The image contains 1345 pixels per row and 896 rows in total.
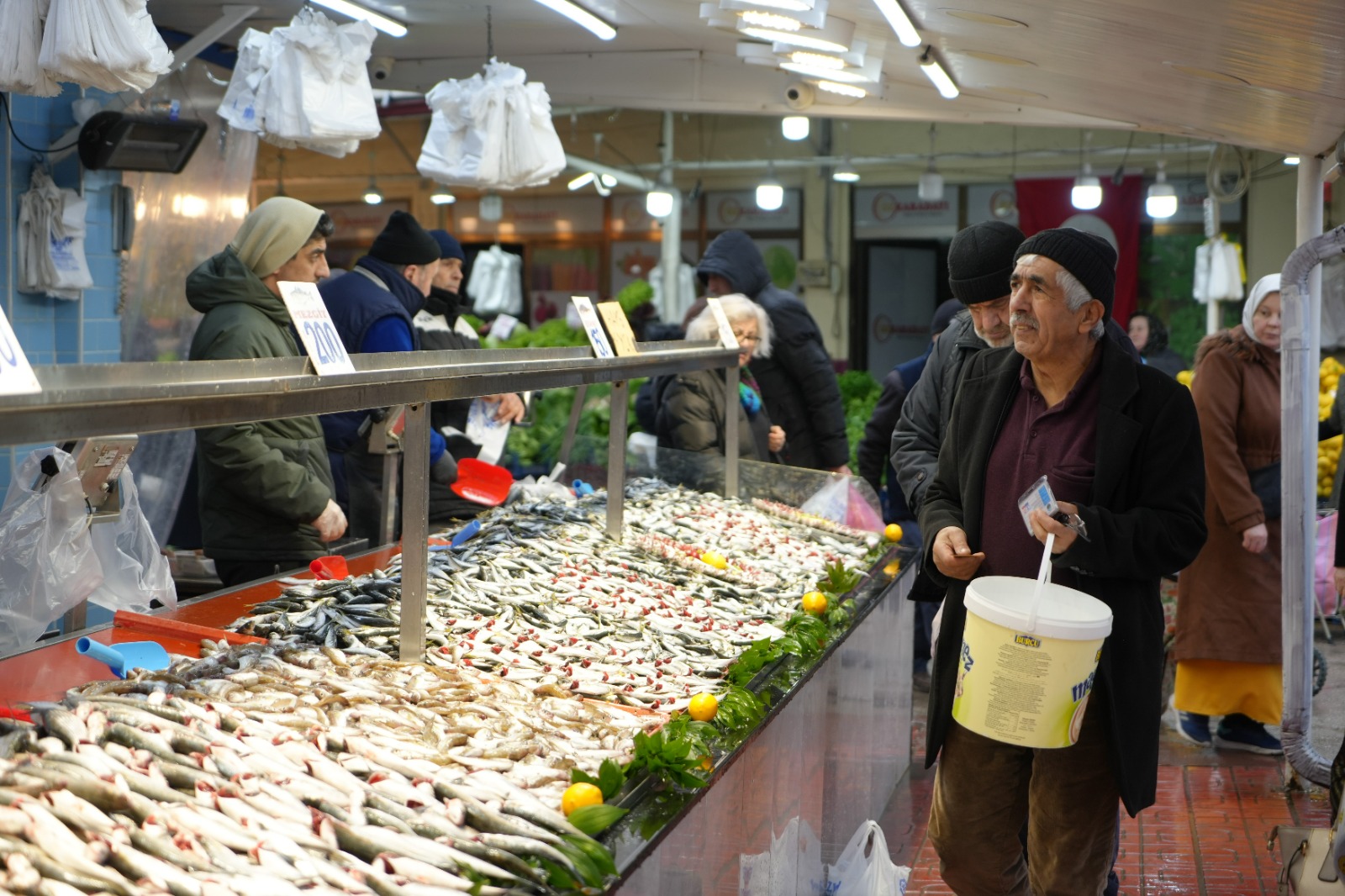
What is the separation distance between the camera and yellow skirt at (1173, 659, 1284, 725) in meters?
5.42

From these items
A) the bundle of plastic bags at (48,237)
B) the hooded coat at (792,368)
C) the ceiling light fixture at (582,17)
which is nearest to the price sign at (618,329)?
the hooded coat at (792,368)

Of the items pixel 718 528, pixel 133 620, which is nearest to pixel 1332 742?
pixel 718 528

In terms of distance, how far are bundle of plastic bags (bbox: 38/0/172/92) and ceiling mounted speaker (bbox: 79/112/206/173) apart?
208 centimetres

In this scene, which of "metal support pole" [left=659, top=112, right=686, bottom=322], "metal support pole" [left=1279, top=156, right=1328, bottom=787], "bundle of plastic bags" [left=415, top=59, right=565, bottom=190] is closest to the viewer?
"metal support pole" [left=1279, top=156, right=1328, bottom=787]

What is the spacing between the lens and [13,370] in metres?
1.65

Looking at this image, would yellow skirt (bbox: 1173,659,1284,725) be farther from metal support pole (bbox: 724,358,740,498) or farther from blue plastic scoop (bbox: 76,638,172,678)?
blue plastic scoop (bbox: 76,638,172,678)

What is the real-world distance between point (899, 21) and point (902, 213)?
12.5 metres

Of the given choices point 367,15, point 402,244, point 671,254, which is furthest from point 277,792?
point 671,254

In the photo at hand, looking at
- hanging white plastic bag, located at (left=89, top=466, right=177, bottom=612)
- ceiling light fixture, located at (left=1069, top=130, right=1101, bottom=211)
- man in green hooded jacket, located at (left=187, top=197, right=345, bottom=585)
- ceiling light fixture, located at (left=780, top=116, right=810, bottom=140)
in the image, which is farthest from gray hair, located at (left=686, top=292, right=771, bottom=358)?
ceiling light fixture, located at (left=1069, top=130, right=1101, bottom=211)

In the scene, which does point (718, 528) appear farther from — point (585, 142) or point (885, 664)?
point (585, 142)

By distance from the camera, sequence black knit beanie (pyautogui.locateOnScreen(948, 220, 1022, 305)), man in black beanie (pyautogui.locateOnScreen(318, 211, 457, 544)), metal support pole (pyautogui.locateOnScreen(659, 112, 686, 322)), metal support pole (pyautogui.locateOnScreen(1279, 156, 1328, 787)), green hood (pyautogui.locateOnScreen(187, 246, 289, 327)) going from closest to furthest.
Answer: black knit beanie (pyautogui.locateOnScreen(948, 220, 1022, 305)) < green hood (pyautogui.locateOnScreen(187, 246, 289, 327)) < metal support pole (pyautogui.locateOnScreen(1279, 156, 1328, 787)) < man in black beanie (pyautogui.locateOnScreen(318, 211, 457, 544)) < metal support pole (pyautogui.locateOnScreen(659, 112, 686, 322))

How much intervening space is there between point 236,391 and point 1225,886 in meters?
3.66

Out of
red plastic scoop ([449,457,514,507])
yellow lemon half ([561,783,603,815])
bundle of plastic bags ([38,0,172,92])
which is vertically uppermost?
bundle of plastic bags ([38,0,172,92])

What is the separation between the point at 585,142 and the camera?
1858 centimetres
